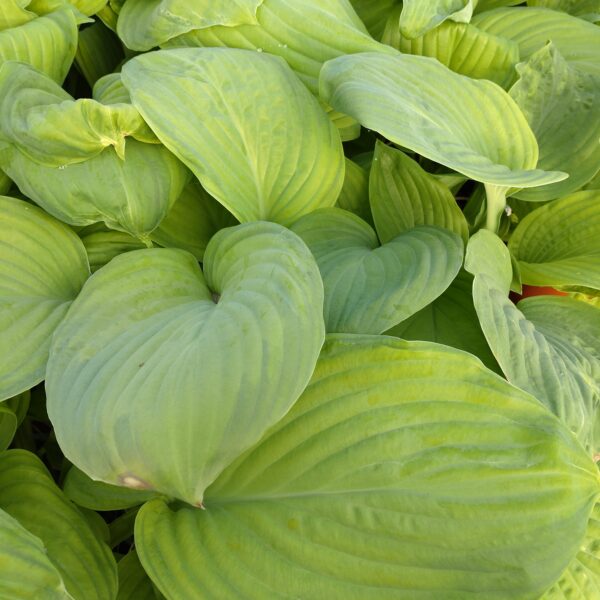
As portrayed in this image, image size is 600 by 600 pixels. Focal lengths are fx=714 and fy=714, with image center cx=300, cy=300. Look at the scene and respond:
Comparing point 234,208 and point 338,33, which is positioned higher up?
point 338,33

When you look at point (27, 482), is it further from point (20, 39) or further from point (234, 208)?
point (20, 39)

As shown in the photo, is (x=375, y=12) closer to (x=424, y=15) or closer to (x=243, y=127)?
(x=424, y=15)

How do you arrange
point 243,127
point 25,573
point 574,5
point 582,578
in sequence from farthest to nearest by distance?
point 574,5 < point 243,127 < point 582,578 < point 25,573

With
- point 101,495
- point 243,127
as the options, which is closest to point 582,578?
point 101,495

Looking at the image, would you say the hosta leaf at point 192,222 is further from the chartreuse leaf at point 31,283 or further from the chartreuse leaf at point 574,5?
the chartreuse leaf at point 574,5

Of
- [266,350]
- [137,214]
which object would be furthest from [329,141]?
[266,350]
